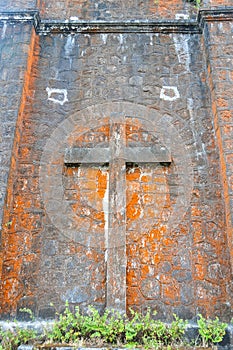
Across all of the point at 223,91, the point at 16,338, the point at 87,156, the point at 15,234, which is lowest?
the point at 16,338

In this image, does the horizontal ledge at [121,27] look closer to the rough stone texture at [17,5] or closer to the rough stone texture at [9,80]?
the rough stone texture at [17,5]

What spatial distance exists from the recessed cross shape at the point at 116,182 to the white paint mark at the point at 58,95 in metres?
0.76

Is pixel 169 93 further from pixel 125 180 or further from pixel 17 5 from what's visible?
pixel 17 5

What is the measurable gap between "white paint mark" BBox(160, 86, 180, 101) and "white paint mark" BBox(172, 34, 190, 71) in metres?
0.39

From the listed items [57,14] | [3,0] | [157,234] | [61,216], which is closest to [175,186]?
[157,234]

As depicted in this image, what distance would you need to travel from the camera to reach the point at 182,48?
17.0ft

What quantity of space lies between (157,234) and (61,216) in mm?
1096

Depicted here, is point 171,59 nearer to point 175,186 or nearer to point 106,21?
point 106,21

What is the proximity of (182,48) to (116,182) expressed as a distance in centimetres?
224

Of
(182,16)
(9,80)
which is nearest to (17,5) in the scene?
(9,80)

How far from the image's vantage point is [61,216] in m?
4.24

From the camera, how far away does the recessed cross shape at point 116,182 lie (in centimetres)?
384

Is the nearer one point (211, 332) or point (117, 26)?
point (211, 332)

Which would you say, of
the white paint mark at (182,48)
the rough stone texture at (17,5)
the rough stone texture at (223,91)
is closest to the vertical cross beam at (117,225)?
the rough stone texture at (223,91)
